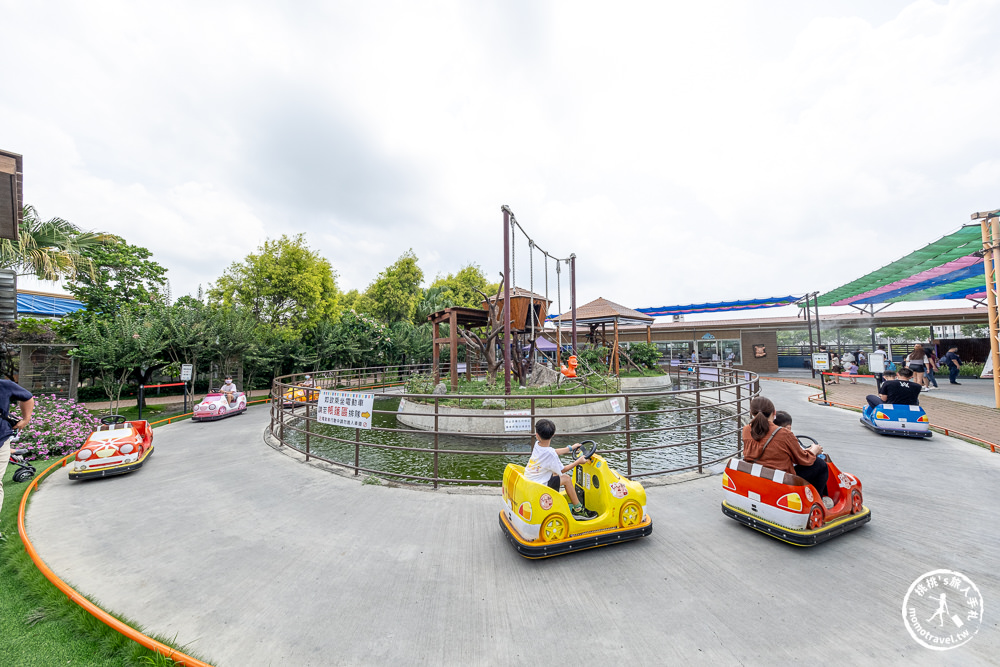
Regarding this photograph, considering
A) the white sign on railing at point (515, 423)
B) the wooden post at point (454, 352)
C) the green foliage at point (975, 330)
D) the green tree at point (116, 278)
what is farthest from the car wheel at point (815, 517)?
the green foliage at point (975, 330)

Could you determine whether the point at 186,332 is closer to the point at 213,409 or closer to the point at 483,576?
the point at 213,409

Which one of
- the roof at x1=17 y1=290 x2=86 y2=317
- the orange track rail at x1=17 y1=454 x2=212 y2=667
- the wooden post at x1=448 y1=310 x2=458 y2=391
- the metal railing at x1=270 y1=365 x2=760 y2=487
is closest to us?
the orange track rail at x1=17 y1=454 x2=212 y2=667

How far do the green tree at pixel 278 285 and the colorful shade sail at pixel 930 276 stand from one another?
22.7 m

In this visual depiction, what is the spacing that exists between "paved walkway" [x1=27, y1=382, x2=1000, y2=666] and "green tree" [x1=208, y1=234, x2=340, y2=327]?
1457 centimetres

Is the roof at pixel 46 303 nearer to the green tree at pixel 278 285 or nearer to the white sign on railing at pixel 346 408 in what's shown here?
the green tree at pixel 278 285

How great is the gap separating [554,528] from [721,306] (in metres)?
29.3

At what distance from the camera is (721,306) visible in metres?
27.6

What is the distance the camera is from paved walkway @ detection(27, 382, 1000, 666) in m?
2.29

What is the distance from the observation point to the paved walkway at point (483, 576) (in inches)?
90.4

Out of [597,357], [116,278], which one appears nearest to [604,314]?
[597,357]

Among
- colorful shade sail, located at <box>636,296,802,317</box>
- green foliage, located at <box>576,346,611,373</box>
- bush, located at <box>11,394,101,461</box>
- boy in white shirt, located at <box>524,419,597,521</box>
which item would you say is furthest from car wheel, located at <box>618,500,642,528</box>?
colorful shade sail, located at <box>636,296,802,317</box>

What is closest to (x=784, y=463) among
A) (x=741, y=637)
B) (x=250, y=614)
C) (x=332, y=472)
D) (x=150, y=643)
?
(x=741, y=637)

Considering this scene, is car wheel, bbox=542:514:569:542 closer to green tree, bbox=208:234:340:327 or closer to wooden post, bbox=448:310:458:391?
wooden post, bbox=448:310:458:391

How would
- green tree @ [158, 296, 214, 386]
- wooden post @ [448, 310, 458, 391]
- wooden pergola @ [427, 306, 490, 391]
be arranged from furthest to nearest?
wooden pergola @ [427, 306, 490, 391], wooden post @ [448, 310, 458, 391], green tree @ [158, 296, 214, 386]
